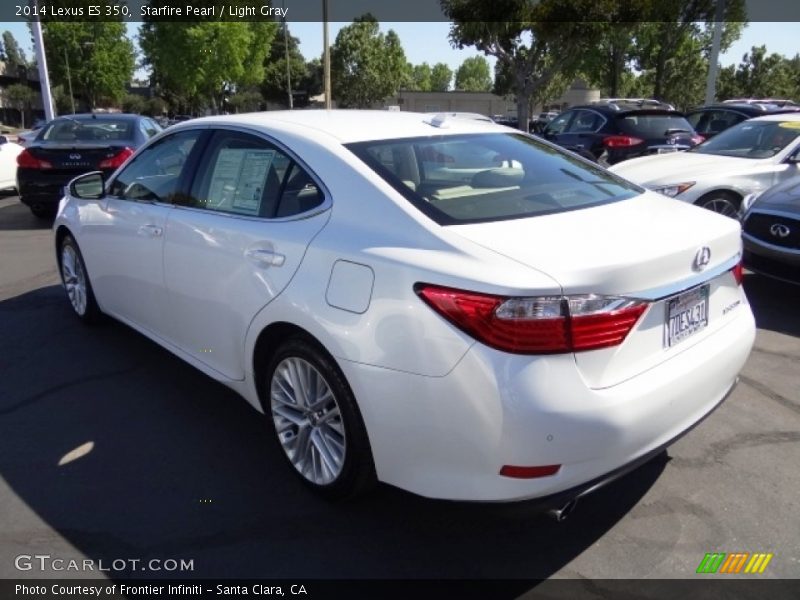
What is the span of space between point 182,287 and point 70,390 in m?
1.18

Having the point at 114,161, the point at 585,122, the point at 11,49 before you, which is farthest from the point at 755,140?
the point at 11,49

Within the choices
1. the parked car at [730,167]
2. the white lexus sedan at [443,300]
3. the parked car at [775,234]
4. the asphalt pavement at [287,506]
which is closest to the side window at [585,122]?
the parked car at [730,167]

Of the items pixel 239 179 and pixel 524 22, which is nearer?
pixel 239 179

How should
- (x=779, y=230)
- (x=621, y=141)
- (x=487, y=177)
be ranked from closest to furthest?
1. (x=487, y=177)
2. (x=779, y=230)
3. (x=621, y=141)

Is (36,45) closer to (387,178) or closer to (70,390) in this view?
(70,390)

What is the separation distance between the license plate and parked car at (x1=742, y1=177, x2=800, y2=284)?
3.41m

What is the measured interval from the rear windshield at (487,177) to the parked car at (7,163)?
11.5 metres

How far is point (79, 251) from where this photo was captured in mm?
4949

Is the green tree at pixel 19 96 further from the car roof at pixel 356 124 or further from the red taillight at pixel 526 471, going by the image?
the red taillight at pixel 526 471

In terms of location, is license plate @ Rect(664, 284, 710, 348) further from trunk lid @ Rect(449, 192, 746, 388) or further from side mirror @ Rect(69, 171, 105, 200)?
side mirror @ Rect(69, 171, 105, 200)

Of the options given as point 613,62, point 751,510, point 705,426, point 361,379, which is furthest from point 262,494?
point 613,62

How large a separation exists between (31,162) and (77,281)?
542cm

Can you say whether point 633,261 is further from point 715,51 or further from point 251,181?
point 715,51

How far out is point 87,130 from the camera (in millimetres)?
10188
